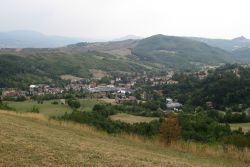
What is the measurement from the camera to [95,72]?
193625 millimetres

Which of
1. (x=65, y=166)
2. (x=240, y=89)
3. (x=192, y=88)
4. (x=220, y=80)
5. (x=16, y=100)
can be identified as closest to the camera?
(x=65, y=166)

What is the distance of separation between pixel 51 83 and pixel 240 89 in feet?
263

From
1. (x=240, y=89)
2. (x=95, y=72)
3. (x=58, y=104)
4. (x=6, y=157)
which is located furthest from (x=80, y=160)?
(x=95, y=72)

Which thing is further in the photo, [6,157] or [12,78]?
[12,78]

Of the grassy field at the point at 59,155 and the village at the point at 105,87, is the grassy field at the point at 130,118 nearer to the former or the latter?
the village at the point at 105,87

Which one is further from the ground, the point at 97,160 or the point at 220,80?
the point at 97,160

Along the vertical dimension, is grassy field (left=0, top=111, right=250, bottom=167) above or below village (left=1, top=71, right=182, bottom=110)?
above

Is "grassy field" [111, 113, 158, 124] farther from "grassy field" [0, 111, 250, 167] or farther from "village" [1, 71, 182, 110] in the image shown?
"grassy field" [0, 111, 250, 167]

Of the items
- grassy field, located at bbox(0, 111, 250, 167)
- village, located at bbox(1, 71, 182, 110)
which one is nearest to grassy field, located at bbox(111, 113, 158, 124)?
village, located at bbox(1, 71, 182, 110)

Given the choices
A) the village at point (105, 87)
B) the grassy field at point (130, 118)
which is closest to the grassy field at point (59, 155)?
the grassy field at point (130, 118)

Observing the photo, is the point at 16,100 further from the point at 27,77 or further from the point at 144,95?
the point at 27,77

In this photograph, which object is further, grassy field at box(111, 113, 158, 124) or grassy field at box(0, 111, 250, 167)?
grassy field at box(111, 113, 158, 124)

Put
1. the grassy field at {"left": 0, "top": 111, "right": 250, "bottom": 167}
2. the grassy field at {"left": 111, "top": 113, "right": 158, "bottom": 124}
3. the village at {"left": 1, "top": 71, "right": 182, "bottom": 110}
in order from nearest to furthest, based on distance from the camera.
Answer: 1. the grassy field at {"left": 0, "top": 111, "right": 250, "bottom": 167}
2. the grassy field at {"left": 111, "top": 113, "right": 158, "bottom": 124}
3. the village at {"left": 1, "top": 71, "right": 182, "bottom": 110}

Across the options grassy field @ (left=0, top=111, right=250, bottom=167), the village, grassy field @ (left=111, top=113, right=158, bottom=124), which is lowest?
the village
